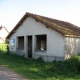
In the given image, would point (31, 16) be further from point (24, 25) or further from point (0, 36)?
point (0, 36)

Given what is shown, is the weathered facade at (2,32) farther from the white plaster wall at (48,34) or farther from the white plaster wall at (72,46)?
the white plaster wall at (72,46)

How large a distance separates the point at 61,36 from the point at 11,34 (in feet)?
31.8

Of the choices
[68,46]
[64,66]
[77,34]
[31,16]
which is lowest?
[64,66]

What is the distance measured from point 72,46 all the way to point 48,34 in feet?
8.34

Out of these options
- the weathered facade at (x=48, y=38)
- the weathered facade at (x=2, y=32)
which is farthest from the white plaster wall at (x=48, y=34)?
the weathered facade at (x=2, y=32)

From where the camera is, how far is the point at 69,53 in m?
16.3

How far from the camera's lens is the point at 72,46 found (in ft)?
54.7

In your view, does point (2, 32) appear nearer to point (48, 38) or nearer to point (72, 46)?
point (48, 38)

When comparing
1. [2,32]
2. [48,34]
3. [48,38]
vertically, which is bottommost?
[48,38]

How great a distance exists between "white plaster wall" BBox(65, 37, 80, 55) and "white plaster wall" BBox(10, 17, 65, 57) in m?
0.42

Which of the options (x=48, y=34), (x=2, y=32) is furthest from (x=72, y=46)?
(x=2, y=32)

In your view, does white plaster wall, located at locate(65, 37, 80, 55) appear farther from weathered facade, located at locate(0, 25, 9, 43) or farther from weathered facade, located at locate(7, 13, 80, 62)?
weathered facade, located at locate(0, 25, 9, 43)

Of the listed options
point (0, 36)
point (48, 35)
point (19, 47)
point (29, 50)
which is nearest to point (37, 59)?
point (48, 35)

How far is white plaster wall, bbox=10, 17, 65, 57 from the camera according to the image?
53.6ft
